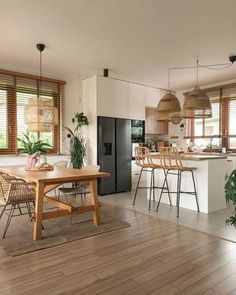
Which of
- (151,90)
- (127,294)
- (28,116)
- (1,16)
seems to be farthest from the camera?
(151,90)

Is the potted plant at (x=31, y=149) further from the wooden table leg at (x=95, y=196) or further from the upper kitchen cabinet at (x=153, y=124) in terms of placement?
the upper kitchen cabinet at (x=153, y=124)

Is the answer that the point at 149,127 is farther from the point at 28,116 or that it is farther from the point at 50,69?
the point at 28,116

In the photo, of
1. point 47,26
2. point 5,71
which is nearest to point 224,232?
point 47,26

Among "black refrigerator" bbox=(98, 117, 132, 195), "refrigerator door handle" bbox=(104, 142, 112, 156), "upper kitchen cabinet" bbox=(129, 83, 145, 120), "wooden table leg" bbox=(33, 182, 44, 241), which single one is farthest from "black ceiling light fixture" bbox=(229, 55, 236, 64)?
"wooden table leg" bbox=(33, 182, 44, 241)

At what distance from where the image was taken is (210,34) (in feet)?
11.5

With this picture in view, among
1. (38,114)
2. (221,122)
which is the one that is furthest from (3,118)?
(221,122)

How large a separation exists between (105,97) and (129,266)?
12.9ft

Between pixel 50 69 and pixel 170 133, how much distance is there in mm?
A: 3780

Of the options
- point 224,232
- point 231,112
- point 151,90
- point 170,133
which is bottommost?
point 224,232

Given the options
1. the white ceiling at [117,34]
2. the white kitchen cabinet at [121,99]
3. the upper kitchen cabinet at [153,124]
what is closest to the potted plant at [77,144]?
the white kitchen cabinet at [121,99]

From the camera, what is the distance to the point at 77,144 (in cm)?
544

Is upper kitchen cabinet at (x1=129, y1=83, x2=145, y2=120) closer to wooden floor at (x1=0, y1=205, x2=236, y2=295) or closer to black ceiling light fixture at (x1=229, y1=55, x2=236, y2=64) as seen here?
black ceiling light fixture at (x1=229, y1=55, x2=236, y2=64)

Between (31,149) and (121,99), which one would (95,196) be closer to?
(31,149)

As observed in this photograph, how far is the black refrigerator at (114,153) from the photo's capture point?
18.1ft
